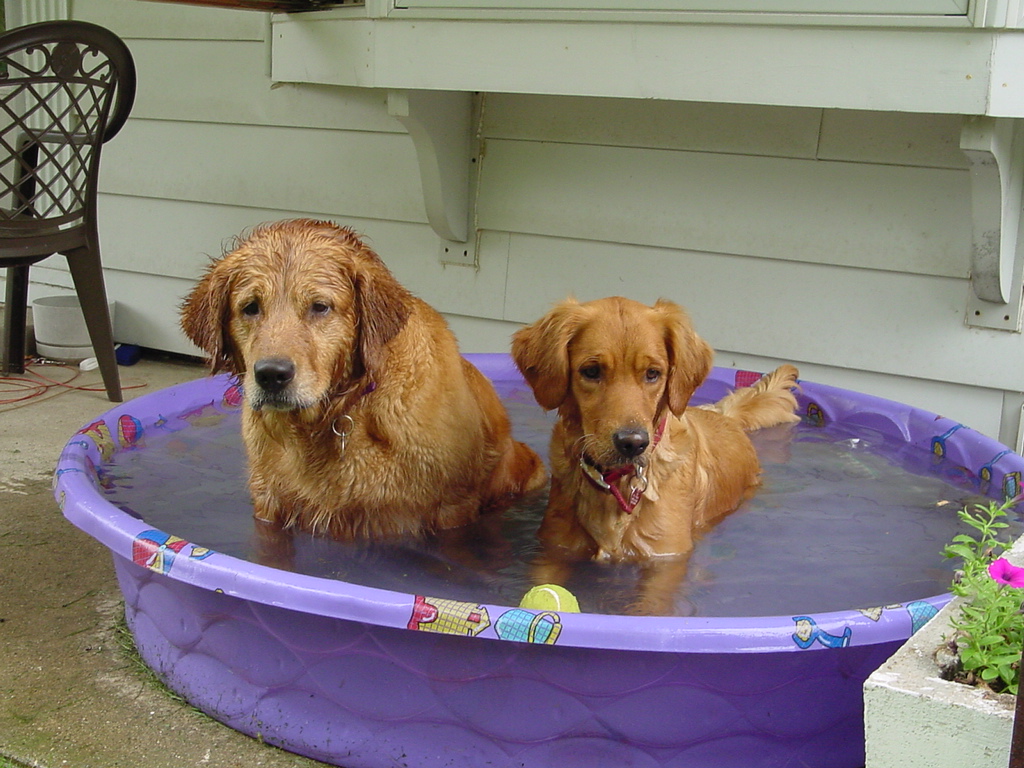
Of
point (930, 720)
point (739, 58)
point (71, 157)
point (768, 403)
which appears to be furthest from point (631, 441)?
point (71, 157)

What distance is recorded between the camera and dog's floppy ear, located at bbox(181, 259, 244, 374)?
120 inches

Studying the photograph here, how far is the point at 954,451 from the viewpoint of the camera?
3.95 meters

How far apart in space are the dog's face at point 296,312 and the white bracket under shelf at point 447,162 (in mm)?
1704

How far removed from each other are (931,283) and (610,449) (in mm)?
2269

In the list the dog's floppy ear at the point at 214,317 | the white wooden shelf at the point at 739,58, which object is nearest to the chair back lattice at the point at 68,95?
the white wooden shelf at the point at 739,58

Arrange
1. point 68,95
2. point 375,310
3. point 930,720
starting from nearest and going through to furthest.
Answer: point 930,720 → point 375,310 → point 68,95

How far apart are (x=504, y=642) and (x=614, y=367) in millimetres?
946

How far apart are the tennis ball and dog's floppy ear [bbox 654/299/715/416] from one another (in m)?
0.69

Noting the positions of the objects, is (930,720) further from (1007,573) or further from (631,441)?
(631,441)

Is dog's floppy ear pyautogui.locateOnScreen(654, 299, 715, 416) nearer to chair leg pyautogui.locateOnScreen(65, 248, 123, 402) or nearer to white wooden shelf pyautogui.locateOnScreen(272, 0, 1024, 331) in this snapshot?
white wooden shelf pyautogui.locateOnScreen(272, 0, 1024, 331)

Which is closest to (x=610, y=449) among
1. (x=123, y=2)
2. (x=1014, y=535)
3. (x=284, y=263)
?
(x=284, y=263)

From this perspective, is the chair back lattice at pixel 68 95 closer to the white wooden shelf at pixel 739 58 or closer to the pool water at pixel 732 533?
the white wooden shelf at pixel 739 58

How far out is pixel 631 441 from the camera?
2799mm

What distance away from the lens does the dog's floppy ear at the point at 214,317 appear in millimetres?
3047
